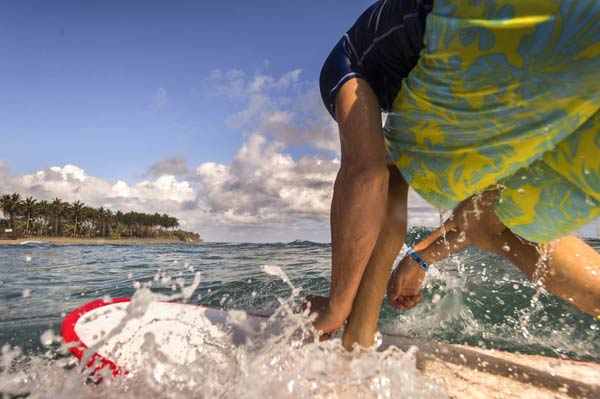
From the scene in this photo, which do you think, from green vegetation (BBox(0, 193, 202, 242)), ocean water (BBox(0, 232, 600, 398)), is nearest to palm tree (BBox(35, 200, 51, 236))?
green vegetation (BBox(0, 193, 202, 242))

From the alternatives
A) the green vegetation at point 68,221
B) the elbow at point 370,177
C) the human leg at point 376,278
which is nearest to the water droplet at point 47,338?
the human leg at point 376,278

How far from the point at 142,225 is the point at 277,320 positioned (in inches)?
3420

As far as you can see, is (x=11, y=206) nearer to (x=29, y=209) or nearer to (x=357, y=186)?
(x=29, y=209)

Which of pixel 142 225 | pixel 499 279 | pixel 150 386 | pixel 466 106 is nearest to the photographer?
pixel 466 106

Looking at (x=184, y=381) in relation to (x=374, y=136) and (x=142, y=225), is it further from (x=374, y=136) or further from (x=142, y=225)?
(x=142, y=225)

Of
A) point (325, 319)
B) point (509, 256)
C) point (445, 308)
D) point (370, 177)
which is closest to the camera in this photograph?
point (370, 177)

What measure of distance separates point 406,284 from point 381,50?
1422 mm

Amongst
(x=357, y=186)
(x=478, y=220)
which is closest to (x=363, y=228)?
(x=357, y=186)

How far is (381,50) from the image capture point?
126 centimetres

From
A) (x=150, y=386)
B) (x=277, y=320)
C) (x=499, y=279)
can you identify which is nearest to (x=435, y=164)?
(x=277, y=320)

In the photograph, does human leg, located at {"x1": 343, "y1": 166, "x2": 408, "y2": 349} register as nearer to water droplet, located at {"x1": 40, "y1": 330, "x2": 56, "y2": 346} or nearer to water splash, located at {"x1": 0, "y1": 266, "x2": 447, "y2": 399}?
water splash, located at {"x1": 0, "y1": 266, "x2": 447, "y2": 399}

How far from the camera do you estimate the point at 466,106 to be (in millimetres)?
1060

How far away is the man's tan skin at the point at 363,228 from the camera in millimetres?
1272

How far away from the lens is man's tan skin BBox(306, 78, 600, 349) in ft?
4.17
